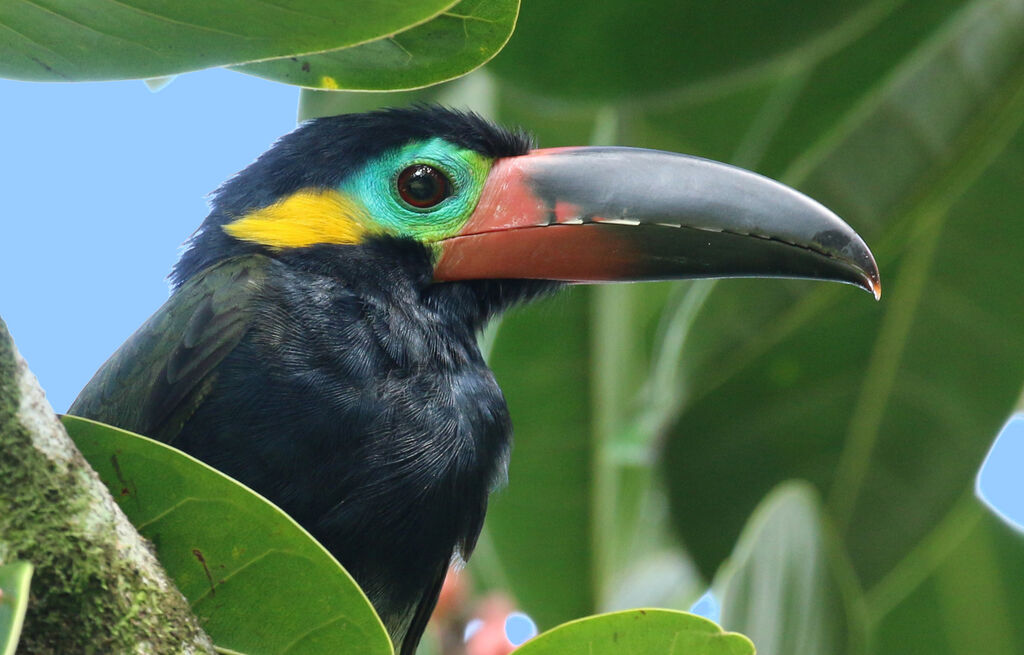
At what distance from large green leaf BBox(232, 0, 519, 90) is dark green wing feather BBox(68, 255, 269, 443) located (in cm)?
72

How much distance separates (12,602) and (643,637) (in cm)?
91

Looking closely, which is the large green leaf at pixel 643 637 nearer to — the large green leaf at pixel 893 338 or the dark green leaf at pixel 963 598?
the large green leaf at pixel 893 338

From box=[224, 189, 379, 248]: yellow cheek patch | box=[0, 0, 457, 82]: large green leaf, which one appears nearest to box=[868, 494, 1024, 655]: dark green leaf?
box=[224, 189, 379, 248]: yellow cheek patch

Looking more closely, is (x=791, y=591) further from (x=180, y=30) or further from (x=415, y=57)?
(x=180, y=30)

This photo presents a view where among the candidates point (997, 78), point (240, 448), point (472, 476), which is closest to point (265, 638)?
point (240, 448)

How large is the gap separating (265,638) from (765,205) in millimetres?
1466

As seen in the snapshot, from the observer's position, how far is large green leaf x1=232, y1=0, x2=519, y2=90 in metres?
2.08

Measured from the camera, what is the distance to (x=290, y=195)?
306 centimetres

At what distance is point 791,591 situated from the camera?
128 inches

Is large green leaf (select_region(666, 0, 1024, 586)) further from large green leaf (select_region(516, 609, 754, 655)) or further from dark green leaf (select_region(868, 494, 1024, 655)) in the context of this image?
large green leaf (select_region(516, 609, 754, 655))

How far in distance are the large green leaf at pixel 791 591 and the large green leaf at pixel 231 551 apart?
5.07 feet

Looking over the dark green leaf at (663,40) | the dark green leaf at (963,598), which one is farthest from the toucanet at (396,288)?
the dark green leaf at (963,598)

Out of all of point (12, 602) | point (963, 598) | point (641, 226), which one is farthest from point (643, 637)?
point (963, 598)

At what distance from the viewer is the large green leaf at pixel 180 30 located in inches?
72.2
